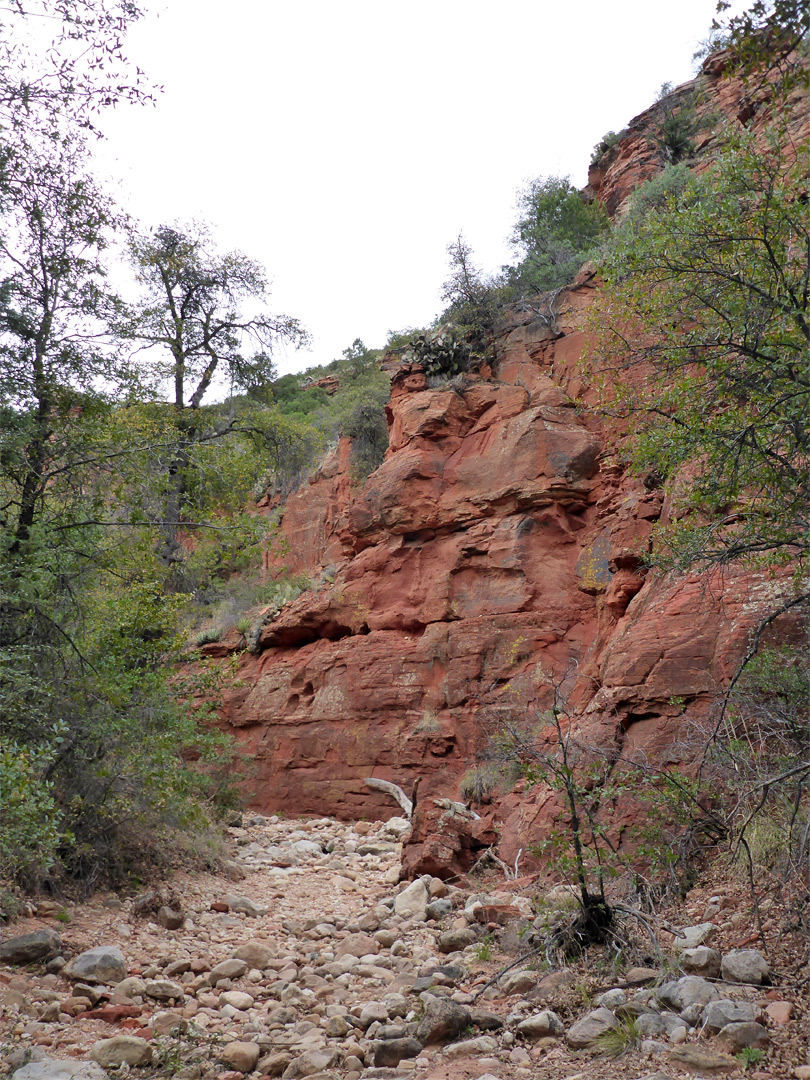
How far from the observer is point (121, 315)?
8.46 metres

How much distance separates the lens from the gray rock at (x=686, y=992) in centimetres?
434

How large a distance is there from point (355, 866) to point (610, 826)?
431 centimetres

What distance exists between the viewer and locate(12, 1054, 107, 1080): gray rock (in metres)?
4.07

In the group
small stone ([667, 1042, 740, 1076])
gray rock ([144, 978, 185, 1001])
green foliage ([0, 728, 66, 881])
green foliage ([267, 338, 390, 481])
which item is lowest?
small stone ([667, 1042, 740, 1076])

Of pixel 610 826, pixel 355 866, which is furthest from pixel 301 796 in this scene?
pixel 610 826

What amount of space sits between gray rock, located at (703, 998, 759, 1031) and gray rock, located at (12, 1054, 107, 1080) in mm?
3279

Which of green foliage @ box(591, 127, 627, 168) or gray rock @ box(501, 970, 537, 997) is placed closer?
gray rock @ box(501, 970, 537, 997)

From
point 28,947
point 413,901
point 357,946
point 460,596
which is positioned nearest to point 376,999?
point 357,946

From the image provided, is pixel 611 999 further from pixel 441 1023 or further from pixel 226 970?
pixel 226 970

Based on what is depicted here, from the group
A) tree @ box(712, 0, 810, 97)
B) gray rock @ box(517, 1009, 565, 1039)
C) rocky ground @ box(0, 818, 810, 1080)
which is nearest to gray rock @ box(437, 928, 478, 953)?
rocky ground @ box(0, 818, 810, 1080)

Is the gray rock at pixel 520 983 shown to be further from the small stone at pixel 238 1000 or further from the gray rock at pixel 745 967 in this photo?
the small stone at pixel 238 1000

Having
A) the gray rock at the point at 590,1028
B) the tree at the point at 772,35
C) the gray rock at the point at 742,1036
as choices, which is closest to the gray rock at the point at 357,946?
the gray rock at the point at 590,1028

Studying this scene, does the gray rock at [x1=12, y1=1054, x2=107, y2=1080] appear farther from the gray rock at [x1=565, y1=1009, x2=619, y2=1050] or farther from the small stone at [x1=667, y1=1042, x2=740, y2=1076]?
the small stone at [x1=667, y1=1042, x2=740, y2=1076]

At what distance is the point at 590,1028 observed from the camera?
4332mm
